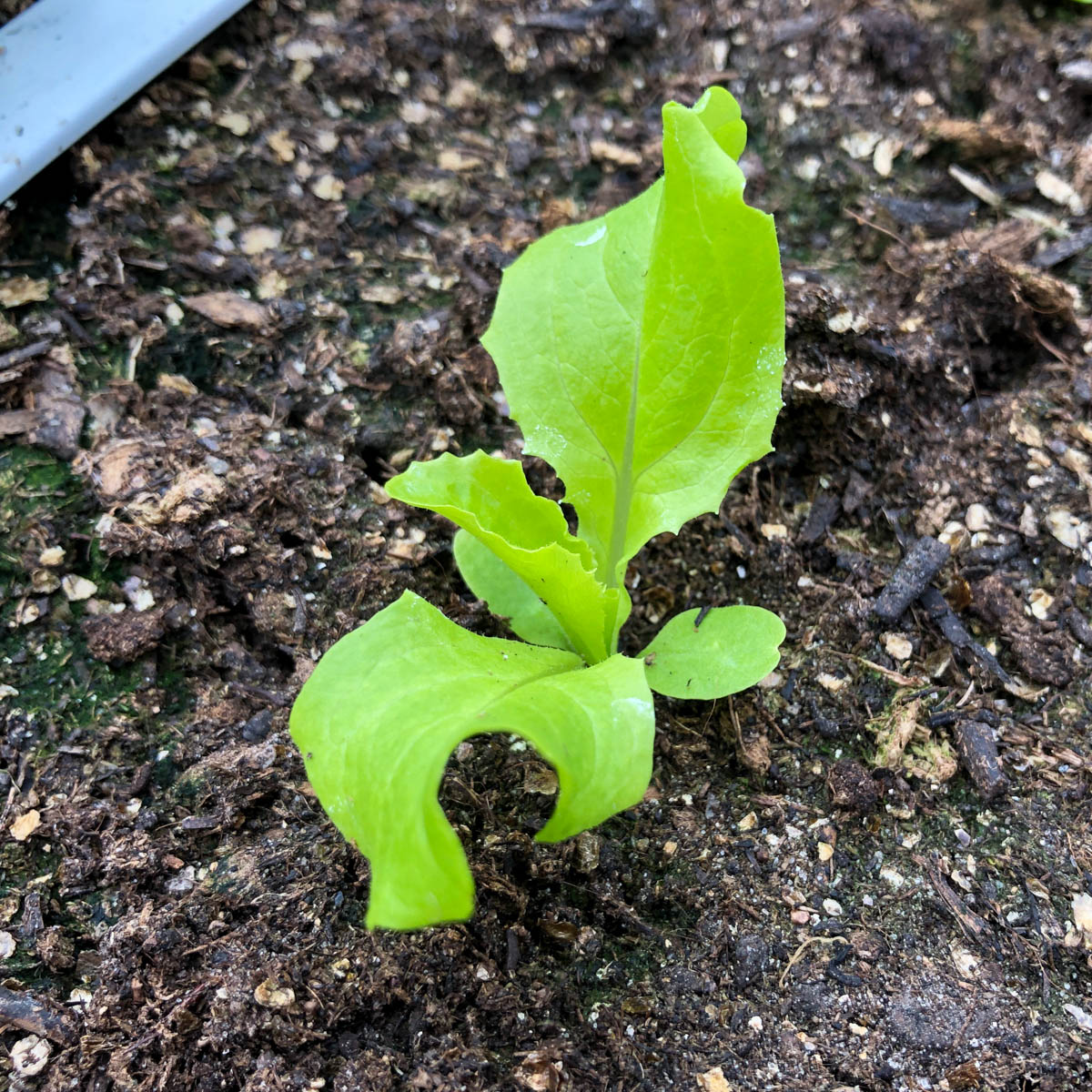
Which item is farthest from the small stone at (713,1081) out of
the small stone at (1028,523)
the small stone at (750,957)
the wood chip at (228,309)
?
the wood chip at (228,309)

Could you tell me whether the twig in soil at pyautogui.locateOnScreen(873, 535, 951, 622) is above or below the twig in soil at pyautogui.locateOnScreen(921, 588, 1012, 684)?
above

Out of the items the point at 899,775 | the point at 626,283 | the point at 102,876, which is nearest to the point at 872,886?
the point at 899,775

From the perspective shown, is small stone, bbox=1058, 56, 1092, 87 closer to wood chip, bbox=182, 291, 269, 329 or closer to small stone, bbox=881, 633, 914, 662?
small stone, bbox=881, 633, 914, 662

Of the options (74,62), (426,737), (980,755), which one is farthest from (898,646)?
(74,62)

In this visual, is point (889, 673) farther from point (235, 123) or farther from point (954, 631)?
point (235, 123)

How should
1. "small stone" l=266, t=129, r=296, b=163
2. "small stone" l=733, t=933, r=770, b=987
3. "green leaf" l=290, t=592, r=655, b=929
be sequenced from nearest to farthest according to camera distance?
"green leaf" l=290, t=592, r=655, b=929 → "small stone" l=733, t=933, r=770, b=987 → "small stone" l=266, t=129, r=296, b=163

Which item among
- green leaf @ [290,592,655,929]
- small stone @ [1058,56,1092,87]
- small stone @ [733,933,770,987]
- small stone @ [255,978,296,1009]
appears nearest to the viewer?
green leaf @ [290,592,655,929]

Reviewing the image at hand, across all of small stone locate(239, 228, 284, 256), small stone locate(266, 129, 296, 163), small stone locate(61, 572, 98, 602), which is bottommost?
small stone locate(61, 572, 98, 602)

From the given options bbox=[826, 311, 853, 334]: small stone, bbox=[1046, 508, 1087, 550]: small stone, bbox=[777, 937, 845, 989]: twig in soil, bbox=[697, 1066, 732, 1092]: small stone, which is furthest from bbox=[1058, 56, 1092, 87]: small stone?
bbox=[697, 1066, 732, 1092]: small stone
